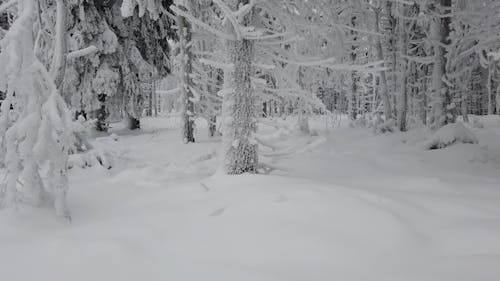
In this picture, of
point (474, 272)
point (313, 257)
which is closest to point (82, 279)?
A: point (313, 257)

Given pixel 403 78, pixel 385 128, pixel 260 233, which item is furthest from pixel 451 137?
pixel 260 233

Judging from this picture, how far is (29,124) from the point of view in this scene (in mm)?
3590

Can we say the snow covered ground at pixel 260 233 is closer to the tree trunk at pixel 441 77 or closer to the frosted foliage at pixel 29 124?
the frosted foliage at pixel 29 124

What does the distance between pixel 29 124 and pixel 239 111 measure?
2341mm

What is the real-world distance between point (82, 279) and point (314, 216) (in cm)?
177

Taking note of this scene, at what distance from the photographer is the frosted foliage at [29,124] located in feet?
11.7

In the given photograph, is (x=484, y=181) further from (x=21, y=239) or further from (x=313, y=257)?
(x=21, y=239)

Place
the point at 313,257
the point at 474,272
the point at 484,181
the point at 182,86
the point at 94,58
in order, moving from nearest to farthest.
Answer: the point at 474,272 → the point at 313,257 → the point at 484,181 → the point at 182,86 → the point at 94,58

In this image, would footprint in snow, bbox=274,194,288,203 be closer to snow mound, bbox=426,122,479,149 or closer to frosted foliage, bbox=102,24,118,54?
snow mound, bbox=426,122,479,149

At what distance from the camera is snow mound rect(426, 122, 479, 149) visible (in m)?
8.98

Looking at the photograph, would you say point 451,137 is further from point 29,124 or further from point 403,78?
point 29,124

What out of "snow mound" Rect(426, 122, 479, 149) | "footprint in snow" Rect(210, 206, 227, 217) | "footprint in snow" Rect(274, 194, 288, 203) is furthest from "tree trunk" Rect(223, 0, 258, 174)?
"snow mound" Rect(426, 122, 479, 149)

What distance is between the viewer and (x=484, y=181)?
19.2 feet

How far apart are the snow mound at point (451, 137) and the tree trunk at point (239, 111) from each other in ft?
19.2
